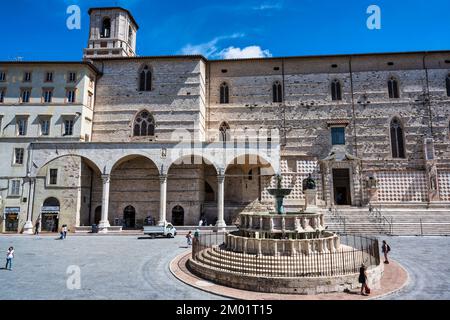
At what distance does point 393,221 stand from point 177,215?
19.2 meters

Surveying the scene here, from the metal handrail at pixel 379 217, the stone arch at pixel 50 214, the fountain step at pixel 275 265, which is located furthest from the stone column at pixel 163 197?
the metal handrail at pixel 379 217

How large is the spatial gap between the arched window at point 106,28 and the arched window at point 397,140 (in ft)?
115

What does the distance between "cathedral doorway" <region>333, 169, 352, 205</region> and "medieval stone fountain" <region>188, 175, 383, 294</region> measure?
17728mm

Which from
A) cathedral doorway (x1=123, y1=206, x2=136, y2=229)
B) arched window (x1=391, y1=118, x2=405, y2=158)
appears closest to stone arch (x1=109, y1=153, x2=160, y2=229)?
cathedral doorway (x1=123, y1=206, x2=136, y2=229)

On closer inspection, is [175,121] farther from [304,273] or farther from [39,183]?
[304,273]

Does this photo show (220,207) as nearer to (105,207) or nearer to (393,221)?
(105,207)

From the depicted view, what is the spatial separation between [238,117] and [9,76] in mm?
22690

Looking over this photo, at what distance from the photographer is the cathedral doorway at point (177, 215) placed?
2973 cm

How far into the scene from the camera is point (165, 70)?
3203 centimetres

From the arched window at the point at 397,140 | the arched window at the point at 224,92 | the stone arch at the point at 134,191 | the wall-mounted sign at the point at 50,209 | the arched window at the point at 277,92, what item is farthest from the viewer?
the arched window at the point at 224,92

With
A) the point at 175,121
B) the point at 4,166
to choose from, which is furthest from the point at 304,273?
the point at 4,166

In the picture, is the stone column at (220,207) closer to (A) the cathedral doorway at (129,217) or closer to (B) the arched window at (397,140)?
(A) the cathedral doorway at (129,217)

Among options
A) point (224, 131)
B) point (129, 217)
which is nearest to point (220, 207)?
point (224, 131)

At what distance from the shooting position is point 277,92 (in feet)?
107
